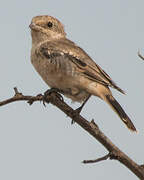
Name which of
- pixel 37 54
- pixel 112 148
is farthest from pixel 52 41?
pixel 112 148

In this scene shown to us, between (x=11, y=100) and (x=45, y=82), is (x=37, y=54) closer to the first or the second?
(x=45, y=82)

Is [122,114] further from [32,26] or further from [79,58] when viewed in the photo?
[32,26]

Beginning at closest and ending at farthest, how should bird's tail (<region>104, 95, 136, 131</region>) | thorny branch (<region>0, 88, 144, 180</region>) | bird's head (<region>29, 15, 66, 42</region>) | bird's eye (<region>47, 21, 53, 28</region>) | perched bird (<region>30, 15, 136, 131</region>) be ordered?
thorny branch (<region>0, 88, 144, 180</region>)
bird's tail (<region>104, 95, 136, 131</region>)
perched bird (<region>30, 15, 136, 131</region>)
bird's head (<region>29, 15, 66, 42</region>)
bird's eye (<region>47, 21, 53, 28</region>)

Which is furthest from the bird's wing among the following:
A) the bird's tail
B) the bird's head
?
the bird's head

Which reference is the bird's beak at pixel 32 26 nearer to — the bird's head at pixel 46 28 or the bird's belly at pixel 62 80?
the bird's head at pixel 46 28

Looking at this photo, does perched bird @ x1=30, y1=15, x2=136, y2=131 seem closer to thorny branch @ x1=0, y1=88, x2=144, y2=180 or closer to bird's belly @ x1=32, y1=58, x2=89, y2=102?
bird's belly @ x1=32, y1=58, x2=89, y2=102

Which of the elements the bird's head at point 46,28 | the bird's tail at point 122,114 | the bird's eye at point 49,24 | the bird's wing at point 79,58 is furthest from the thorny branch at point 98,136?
the bird's eye at point 49,24

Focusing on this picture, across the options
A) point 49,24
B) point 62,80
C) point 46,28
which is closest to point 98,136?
point 62,80
